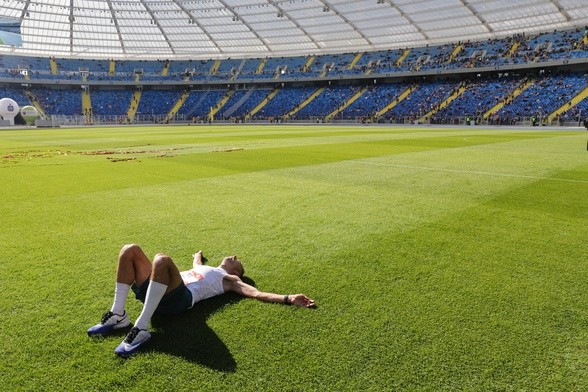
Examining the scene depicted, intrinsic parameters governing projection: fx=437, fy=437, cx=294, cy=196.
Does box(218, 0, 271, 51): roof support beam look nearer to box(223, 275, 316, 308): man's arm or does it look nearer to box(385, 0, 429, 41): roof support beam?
box(385, 0, 429, 41): roof support beam

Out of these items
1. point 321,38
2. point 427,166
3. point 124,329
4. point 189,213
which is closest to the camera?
point 124,329

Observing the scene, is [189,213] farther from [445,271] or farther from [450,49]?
[450,49]

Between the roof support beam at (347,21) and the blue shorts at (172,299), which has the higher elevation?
the roof support beam at (347,21)

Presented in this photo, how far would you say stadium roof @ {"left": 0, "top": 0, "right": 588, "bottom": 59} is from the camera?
2267 inches

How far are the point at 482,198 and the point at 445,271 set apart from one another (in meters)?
4.92

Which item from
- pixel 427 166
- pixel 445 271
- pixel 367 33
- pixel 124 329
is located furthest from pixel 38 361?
pixel 367 33

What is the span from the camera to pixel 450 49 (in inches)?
2699

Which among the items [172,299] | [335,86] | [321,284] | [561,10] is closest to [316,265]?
[321,284]

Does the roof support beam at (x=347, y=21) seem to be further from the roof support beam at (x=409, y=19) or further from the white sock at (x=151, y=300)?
the white sock at (x=151, y=300)

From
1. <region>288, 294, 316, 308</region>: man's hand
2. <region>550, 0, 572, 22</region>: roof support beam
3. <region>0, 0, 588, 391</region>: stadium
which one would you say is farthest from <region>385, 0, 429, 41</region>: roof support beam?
<region>288, 294, 316, 308</region>: man's hand

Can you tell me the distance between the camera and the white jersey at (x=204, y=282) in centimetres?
467

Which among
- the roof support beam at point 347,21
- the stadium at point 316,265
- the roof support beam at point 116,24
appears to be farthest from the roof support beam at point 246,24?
the stadium at point 316,265

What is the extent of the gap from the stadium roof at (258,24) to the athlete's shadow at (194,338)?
199 feet

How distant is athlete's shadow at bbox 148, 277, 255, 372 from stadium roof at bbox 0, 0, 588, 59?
199 ft
